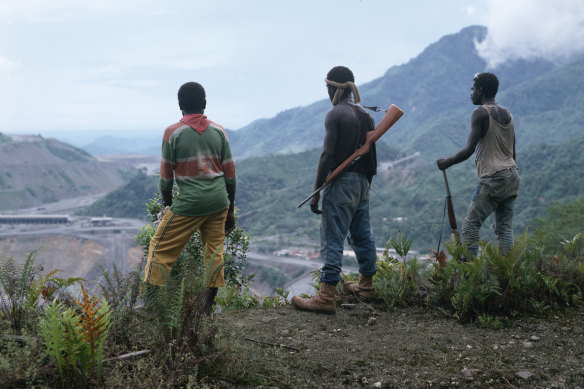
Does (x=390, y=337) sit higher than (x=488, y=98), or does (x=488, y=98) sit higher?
(x=488, y=98)

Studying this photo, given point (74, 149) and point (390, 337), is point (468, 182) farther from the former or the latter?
point (74, 149)

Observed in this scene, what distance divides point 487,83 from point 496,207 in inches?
48.8

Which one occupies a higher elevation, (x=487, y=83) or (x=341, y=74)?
(x=341, y=74)

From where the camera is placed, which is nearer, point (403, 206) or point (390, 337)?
point (390, 337)

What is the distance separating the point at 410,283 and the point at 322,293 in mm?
910

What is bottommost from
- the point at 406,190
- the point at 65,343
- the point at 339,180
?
the point at 406,190

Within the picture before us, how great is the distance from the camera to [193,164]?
355 centimetres

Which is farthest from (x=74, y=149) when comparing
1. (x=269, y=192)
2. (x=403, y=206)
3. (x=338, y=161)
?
(x=338, y=161)

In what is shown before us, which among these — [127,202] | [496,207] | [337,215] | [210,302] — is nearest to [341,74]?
[337,215]

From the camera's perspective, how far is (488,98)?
14.7ft

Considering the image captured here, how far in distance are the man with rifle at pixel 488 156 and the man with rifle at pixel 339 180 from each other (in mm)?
834

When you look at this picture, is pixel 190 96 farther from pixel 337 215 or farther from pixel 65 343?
pixel 65 343

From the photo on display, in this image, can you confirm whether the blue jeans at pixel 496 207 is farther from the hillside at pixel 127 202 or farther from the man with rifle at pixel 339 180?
the hillside at pixel 127 202

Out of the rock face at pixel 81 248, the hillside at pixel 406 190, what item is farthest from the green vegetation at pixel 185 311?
the rock face at pixel 81 248
